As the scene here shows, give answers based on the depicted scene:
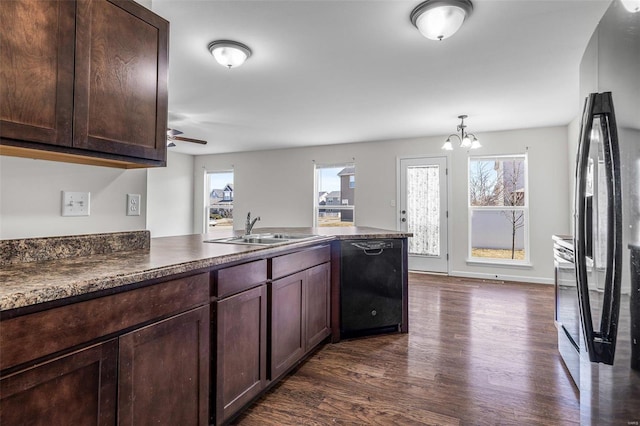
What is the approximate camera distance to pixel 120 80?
1.42 meters

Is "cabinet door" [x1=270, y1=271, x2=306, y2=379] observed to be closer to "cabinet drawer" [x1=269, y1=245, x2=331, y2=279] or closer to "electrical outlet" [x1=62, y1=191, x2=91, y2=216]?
"cabinet drawer" [x1=269, y1=245, x2=331, y2=279]

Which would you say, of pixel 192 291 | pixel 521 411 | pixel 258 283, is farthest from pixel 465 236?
pixel 192 291

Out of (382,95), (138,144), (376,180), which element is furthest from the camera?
(376,180)

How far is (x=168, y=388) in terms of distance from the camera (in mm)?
1294

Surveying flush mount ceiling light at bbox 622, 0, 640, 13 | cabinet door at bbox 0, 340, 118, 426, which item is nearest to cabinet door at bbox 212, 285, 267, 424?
cabinet door at bbox 0, 340, 118, 426

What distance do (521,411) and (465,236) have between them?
3815 mm

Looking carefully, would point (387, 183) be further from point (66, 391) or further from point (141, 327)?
point (66, 391)

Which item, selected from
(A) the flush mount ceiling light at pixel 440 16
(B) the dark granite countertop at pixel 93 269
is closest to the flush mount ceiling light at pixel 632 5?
(A) the flush mount ceiling light at pixel 440 16

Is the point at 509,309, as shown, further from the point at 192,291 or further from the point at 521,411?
the point at 192,291

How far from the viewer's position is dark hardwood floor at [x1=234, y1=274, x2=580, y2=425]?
5.80ft

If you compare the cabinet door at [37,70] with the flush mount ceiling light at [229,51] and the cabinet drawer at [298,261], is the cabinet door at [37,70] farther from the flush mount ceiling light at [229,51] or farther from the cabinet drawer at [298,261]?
the flush mount ceiling light at [229,51]

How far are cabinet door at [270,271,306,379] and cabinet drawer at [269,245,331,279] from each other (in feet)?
0.14

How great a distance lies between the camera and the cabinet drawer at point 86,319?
0.85 m

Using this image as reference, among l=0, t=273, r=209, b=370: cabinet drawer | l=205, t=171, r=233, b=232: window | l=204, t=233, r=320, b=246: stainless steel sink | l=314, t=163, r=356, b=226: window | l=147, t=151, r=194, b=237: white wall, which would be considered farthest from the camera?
l=205, t=171, r=233, b=232: window
